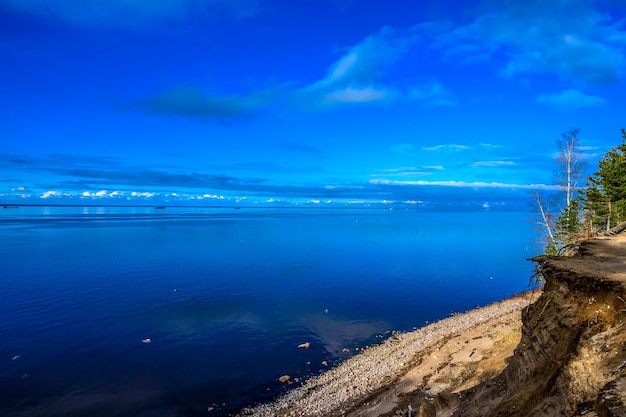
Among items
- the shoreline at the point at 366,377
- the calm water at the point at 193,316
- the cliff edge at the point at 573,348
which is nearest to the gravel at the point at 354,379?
the shoreline at the point at 366,377

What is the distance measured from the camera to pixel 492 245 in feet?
337

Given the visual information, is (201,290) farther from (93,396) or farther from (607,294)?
(607,294)

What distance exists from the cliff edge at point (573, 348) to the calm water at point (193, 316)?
614 inches

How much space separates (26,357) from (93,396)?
8.76 m

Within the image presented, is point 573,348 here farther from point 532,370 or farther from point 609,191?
point 609,191

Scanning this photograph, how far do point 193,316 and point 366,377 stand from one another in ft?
69.0

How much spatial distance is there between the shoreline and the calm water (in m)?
1.76

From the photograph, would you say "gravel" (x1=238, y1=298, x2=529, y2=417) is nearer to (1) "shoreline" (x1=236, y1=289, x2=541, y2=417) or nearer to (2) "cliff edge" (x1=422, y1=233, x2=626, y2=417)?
(1) "shoreline" (x1=236, y1=289, x2=541, y2=417)

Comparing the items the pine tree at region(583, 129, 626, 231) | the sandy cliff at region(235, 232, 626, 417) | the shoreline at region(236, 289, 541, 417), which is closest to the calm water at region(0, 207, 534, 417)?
the shoreline at region(236, 289, 541, 417)

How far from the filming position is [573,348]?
36.4 ft

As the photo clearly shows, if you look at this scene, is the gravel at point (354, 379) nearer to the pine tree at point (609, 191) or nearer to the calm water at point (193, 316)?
the calm water at point (193, 316)

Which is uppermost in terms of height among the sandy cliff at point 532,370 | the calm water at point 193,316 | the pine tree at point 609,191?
the pine tree at point 609,191

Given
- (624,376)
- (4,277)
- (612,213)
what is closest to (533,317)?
(624,376)

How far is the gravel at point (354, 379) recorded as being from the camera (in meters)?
20.5
